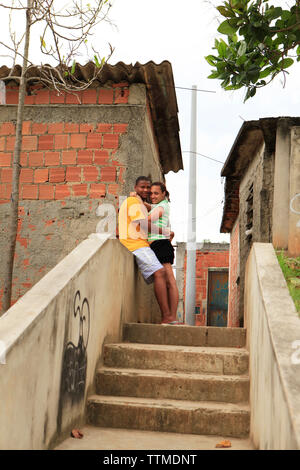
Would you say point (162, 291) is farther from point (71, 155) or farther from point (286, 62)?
point (286, 62)

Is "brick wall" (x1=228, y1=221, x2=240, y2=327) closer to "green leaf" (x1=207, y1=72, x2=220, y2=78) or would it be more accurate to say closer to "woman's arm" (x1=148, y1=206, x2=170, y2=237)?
"woman's arm" (x1=148, y1=206, x2=170, y2=237)

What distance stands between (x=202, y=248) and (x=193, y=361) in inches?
522

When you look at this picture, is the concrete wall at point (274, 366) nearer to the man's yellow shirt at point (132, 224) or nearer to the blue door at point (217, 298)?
the man's yellow shirt at point (132, 224)

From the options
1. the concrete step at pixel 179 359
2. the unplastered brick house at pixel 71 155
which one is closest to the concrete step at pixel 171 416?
the concrete step at pixel 179 359

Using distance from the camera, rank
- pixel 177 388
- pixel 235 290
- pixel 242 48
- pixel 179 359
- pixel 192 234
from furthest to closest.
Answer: pixel 235 290
pixel 192 234
pixel 242 48
pixel 179 359
pixel 177 388

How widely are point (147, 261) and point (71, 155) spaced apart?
201cm

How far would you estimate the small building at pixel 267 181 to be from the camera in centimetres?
610

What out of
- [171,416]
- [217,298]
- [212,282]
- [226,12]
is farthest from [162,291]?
[212,282]

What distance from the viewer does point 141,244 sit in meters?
5.05

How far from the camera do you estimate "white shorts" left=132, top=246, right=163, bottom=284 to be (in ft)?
16.4

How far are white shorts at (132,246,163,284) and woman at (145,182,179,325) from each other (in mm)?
162

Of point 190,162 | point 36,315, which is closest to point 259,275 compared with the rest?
point 36,315

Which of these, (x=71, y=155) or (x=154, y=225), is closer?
(x=154, y=225)

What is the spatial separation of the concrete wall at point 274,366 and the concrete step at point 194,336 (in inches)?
27.5
